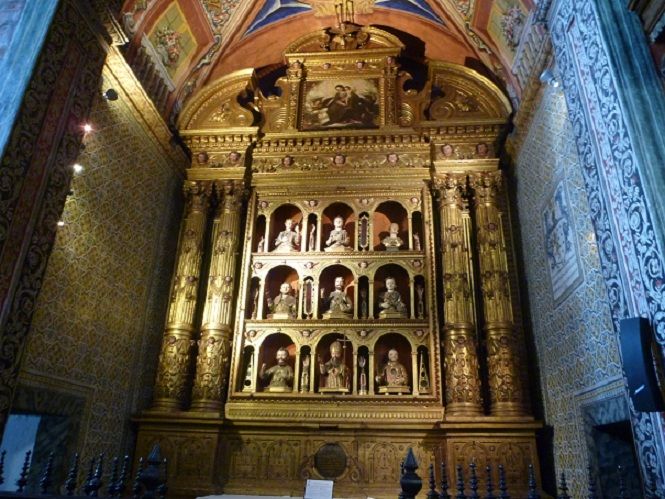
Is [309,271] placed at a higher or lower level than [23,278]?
higher

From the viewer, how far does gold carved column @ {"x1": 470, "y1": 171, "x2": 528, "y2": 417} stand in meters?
7.76

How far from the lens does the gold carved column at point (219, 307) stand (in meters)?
8.20

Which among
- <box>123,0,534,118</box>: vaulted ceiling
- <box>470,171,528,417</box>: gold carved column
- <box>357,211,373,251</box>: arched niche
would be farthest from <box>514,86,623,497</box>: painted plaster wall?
<box>357,211,373,251</box>: arched niche

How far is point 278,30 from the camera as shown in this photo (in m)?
10.8

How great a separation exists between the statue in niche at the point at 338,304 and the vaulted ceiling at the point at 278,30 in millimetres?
4517

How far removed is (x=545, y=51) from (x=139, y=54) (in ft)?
19.7

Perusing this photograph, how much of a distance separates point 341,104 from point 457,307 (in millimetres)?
4505

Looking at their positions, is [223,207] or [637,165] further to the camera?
[223,207]

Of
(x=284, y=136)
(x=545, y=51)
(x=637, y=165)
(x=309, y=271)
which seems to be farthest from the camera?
(x=284, y=136)

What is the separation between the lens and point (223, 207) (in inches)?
376

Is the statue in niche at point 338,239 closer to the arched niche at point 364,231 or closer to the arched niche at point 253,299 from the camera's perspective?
the arched niche at point 364,231

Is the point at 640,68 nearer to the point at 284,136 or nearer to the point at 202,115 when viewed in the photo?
the point at 284,136

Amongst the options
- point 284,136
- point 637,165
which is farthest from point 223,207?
point 637,165

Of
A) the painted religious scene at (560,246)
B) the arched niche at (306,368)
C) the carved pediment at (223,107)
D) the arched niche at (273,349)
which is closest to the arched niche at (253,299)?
the arched niche at (273,349)
